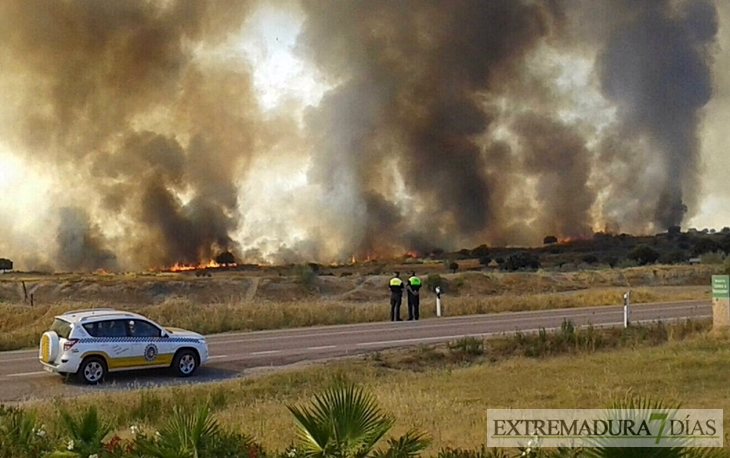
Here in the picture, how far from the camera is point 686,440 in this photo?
12.0 ft

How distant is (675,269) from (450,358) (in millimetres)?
42095

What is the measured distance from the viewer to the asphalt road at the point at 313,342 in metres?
14.2

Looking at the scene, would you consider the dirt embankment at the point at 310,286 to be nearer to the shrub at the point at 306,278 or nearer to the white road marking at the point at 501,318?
the shrub at the point at 306,278

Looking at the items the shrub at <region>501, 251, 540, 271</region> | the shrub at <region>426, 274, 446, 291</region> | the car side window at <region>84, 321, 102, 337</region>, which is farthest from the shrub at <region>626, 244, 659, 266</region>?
the car side window at <region>84, 321, 102, 337</region>

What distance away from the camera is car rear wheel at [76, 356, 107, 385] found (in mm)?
13906

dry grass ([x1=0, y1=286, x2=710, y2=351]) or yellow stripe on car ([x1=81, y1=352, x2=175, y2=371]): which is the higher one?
dry grass ([x1=0, y1=286, x2=710, y2=351])

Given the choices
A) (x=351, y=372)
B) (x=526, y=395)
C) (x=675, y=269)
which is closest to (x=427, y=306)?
(x=351, y=372)

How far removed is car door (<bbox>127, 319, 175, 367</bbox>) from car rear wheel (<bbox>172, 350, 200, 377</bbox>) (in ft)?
0.43

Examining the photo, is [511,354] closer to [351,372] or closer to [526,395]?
[351,372]

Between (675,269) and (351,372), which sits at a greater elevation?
(675,269)

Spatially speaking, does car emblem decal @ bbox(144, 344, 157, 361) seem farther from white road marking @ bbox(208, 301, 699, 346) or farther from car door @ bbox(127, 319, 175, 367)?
white road marking @ bbox(208, 301, 699, 346)

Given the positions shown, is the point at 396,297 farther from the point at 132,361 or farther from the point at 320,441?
the point at 320,441

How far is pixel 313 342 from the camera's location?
1964cm

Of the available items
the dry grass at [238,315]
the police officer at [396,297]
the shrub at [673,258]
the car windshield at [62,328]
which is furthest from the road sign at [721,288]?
the shrub at [673,258]
